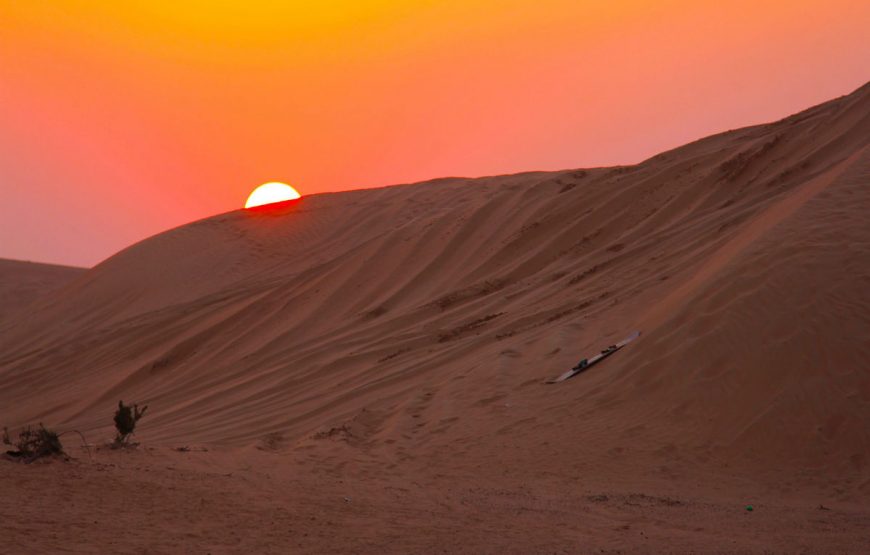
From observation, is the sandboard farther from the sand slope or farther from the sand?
the sand slope

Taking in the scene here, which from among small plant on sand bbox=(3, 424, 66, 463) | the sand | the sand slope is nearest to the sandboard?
the sand

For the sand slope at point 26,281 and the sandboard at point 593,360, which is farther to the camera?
the sand slope at point 26,281

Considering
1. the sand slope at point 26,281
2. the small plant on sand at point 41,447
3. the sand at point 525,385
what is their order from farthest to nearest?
the sand slope at point 26,281 < the small plant on sand at point 41,447 < the sand at point 525,385

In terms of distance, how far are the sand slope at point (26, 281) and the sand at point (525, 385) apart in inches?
734

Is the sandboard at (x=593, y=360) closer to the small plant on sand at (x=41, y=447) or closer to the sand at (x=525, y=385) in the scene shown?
the sand at (x=525, y=385)

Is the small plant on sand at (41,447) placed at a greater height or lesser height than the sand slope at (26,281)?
lesser

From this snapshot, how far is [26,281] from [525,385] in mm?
39175

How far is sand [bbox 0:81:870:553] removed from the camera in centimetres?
685

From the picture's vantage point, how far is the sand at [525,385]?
685 centimetres

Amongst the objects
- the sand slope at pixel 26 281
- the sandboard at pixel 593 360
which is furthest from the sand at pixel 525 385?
the sand slope at pixel 26 281

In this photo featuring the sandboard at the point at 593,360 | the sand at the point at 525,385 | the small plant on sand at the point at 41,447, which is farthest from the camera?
the sandboard at the point at 593,360

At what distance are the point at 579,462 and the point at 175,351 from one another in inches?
480

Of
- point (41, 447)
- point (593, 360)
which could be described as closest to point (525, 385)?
point (593, 360)

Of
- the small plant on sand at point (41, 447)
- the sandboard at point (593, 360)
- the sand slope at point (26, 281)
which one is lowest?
the sandboard at point (593, 360)
